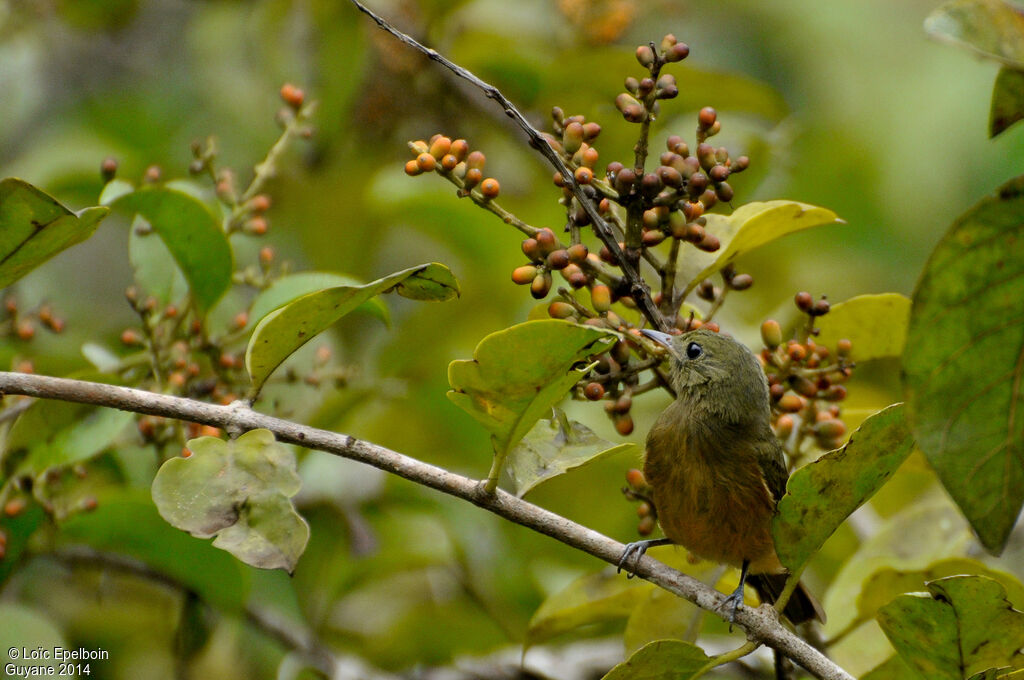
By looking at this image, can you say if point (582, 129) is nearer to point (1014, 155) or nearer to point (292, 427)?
point (292, 427)

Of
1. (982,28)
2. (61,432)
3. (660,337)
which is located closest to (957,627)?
(660,337)

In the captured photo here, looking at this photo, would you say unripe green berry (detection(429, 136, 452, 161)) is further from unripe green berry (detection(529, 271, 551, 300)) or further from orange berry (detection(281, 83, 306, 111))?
orange berry (detection(281, 83, 306, 111))

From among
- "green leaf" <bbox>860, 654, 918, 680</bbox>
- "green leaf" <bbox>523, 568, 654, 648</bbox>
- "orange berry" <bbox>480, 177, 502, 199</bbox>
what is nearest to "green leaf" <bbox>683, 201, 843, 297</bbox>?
"orange berry" <bbox>480, 177, 502, 199</bbox>

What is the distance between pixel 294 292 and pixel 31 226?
0.88 m

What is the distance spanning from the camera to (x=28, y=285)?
13.9 feet

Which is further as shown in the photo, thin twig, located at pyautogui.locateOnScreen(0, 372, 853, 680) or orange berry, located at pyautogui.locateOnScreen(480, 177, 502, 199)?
orange berry, located at pyautogui.locateOnScreen(480, 177, 502, 199)

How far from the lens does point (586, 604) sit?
293 cm

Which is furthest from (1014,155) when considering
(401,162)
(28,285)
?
(28,285)

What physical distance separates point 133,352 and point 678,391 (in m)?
1.80

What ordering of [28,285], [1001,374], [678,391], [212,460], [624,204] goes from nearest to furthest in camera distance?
[1001,374]
[212,460]
[624,204]
[678,391]
[28,285]

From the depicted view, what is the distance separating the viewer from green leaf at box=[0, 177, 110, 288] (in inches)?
79.7

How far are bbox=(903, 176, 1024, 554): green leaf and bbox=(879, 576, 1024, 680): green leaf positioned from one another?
2.19 ft

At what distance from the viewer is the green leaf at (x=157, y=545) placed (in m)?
2.97

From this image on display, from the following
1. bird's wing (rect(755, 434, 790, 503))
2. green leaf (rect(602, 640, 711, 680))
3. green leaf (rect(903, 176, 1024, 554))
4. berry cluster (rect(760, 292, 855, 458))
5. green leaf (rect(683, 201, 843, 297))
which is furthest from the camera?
bird's wing (rect(755, 434, 790, 503))
